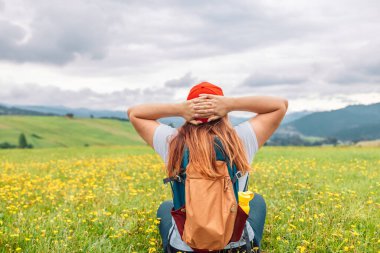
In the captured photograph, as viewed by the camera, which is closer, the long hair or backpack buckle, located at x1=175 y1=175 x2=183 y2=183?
the long hair

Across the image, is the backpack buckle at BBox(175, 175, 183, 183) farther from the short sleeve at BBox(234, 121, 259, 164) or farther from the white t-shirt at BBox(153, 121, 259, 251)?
the short sleeve at BBox(234, 121, 259, 164)

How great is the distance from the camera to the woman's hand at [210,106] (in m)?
3.92

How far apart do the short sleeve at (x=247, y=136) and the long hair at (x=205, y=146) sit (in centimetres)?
15

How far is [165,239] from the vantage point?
5.03 m

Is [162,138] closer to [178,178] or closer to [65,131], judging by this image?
[178,178]

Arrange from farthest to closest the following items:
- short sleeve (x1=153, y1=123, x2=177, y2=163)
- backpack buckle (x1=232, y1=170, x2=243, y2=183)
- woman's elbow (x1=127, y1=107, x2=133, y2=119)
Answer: woman's elbow (x1=127, y1=107, x2=133, y2=119)
short sleeve (x1=153, y1=123, x2=177, y2=163)
backpack buckle (x1=232, y1=170, x2=243, y2=183)

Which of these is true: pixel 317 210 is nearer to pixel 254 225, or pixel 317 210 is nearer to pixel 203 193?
pixel 254 225

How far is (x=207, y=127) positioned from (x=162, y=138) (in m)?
0.62

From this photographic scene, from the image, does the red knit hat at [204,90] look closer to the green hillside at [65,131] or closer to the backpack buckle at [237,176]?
the backpack buckle at [237,176]

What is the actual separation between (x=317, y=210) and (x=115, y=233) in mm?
3360

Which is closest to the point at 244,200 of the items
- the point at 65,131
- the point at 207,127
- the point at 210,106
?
the point at 207,127

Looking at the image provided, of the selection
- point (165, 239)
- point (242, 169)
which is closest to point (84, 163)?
point (165, 239)

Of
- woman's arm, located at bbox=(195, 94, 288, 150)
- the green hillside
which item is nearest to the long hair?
woman's arm, located at bbox=(195, 94, 288, 150)

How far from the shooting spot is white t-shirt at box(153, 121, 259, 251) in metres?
4.24
